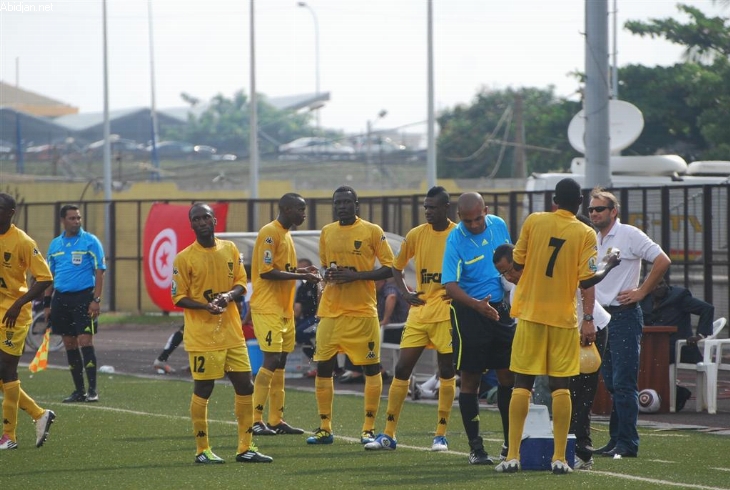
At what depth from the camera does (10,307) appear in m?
11.9

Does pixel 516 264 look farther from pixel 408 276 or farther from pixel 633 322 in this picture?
pixel 408 276

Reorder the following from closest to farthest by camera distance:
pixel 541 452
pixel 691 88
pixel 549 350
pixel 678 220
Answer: pixel 549 350, pixel 541 452, pixel 678 220, pixel 691 88

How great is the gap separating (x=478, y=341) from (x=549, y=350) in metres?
0.96

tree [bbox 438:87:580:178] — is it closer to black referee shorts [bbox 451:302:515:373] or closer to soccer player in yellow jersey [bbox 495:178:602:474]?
black referee shorts [bbox 451:302:515:373]

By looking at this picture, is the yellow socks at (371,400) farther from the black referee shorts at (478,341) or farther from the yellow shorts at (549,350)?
the yellow shorts at (549,350)

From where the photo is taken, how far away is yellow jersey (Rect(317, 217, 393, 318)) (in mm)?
12133

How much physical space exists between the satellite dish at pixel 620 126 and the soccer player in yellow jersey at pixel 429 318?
1044 centimetres

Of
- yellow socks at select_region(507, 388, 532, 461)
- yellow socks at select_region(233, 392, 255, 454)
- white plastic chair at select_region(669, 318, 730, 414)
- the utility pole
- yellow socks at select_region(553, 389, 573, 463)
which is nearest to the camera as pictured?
yellow socks at select_region(553, 389, 573, 463)

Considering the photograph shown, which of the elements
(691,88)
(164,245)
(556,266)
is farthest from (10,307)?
(691,88)

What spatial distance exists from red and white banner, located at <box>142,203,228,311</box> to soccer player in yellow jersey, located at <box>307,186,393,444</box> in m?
16.1

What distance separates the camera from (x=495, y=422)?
1388 centimetres

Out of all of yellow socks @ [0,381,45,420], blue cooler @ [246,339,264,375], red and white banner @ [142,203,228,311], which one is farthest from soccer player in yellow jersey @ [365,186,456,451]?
red and white banner @ [142,203,228,311]

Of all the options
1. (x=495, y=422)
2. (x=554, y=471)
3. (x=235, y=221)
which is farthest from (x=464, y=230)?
(x=235, y=221)

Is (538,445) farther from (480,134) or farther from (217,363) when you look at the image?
(480,134)
